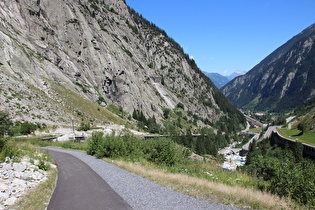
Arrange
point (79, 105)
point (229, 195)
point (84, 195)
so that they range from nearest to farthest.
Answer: point (229, 195) → point (84, 195) → point (79, 105)

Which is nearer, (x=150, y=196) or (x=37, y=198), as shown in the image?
(x=37, y=198)

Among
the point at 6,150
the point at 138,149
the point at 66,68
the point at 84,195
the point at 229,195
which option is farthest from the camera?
the point at 66,68

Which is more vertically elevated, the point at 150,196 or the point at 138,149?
the point at 150,196

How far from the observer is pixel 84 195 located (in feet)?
31.5

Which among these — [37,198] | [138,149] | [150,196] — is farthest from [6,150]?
[138,149]

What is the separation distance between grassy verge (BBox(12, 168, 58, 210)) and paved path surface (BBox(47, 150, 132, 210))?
9.5 inches

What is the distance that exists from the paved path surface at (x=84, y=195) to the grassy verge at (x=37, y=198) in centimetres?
24

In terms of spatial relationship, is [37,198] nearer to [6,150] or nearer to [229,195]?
[6,150]

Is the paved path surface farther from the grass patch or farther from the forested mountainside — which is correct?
the grass patch

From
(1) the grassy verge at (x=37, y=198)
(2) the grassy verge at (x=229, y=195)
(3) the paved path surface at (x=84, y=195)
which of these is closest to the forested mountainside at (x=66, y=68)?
(3) the paved path surface at (x=84, y=195)

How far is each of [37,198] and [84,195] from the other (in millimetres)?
1834

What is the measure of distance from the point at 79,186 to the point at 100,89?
90768 millimetres

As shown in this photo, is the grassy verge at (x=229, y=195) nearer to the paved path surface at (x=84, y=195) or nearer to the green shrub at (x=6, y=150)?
the paved path surface at (x=84, y=195)

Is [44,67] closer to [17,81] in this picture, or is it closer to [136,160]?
[17,81]
